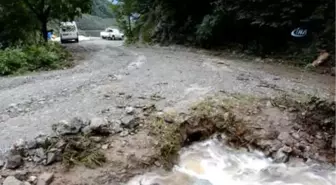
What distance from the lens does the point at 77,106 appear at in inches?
257

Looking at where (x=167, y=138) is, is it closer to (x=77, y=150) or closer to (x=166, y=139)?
(x=166, y=139)

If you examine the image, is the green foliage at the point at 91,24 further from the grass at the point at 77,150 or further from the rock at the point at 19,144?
the grass at the point at 77,150

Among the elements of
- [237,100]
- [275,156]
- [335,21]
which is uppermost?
[335,21]

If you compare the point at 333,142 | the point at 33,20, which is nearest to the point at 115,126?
the point at 333,142

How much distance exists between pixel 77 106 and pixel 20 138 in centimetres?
155

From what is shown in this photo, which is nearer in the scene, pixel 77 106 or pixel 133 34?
pixel 77 106

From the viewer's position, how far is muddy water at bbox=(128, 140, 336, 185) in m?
4.65

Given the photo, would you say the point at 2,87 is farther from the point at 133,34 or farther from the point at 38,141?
the point at 133,34

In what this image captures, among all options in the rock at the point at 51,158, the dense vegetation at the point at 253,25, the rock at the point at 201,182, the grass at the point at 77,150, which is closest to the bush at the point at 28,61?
the dense vegetation at the point at 253,25

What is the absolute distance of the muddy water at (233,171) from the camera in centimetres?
465

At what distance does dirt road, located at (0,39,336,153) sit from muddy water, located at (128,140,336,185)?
127 cm

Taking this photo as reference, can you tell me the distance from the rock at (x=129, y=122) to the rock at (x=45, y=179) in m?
1.52

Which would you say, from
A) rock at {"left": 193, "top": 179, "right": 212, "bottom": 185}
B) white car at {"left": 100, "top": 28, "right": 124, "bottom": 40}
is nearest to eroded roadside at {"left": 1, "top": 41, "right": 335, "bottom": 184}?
rock at {"left": 193, "top": 179, "right": 212, "bottom": 185}

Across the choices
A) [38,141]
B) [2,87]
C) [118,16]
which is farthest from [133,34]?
[38,141]
